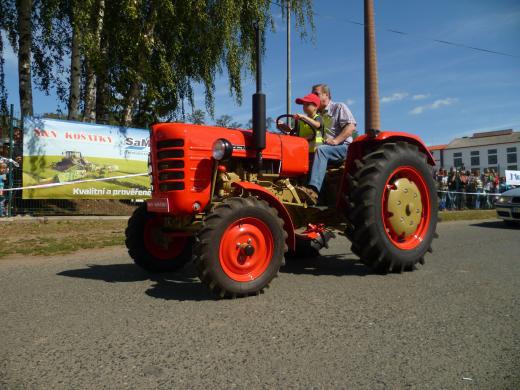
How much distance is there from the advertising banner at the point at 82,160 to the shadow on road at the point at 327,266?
22.6ft

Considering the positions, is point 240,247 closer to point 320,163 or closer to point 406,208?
point 320,163

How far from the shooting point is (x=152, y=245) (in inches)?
179

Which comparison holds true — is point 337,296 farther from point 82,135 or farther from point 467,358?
point 82,135

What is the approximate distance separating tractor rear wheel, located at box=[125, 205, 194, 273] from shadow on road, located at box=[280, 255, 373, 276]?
1.16 metres

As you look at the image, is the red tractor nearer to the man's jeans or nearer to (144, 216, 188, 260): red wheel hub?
(144, 216, 188, 260): red wheel hub

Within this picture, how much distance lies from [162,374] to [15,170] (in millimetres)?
9356

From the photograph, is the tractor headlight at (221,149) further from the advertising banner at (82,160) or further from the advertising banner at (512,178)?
the advertising banner at (512,178)

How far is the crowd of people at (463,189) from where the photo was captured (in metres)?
17.5

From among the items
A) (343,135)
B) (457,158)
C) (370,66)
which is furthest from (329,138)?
(457,158)

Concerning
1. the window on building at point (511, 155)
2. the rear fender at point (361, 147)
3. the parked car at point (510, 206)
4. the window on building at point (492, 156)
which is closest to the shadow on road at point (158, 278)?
the rear fender at point (361, 147)

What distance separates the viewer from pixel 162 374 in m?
2.12

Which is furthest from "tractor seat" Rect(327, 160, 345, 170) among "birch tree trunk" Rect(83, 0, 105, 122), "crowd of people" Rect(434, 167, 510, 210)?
"crowd of people" Rect(434, 167, 510, 210)

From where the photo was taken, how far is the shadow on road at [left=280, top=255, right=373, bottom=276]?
4.63 m

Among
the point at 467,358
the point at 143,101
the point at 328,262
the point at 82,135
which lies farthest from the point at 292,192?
the point at 143,101
